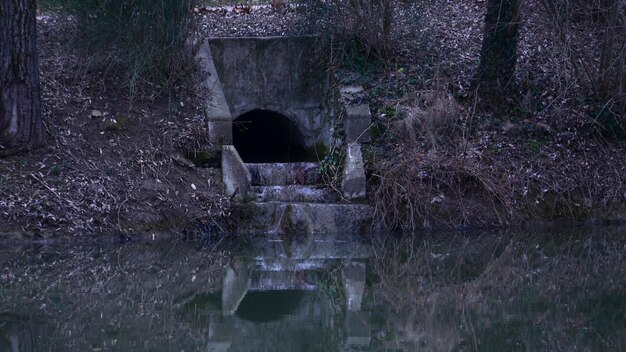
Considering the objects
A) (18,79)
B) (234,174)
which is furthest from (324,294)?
(18,79)

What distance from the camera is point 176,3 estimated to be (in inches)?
505

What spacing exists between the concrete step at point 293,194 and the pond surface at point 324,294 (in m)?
0.75

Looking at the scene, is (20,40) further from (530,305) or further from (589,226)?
(589,226)

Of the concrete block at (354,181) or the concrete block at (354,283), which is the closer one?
the concrete block at (354,283)

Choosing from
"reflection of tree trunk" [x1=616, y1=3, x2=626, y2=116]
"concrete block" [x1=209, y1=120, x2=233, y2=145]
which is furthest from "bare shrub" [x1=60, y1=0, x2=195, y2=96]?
"reflection of tree trunk" [x1=616, y1=3, x2=626, y2=116]

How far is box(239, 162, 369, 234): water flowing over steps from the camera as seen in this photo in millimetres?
11867

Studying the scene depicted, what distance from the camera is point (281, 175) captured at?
42.3ft

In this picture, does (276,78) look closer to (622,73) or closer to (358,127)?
(358,127)

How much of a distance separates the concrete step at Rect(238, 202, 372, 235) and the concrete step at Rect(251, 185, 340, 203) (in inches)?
10.3

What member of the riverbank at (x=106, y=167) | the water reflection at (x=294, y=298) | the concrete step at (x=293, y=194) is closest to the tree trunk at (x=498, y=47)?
the concrete step at (x=293, y=194)

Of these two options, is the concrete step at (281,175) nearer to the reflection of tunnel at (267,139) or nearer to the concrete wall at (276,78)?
the concrete wall at (276,78)

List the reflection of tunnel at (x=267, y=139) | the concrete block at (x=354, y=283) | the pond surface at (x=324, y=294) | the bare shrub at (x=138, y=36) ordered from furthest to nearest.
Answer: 1. the reflection of tunnel at (x=267, y=139)
2. the bare shrub at (x=138, y=36)
3. the concrete block at (x=354, y=283)
4. the pond surface at (x=324, y=294)

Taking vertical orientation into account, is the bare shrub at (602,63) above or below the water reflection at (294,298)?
above

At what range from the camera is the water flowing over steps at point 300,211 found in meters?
11.9
